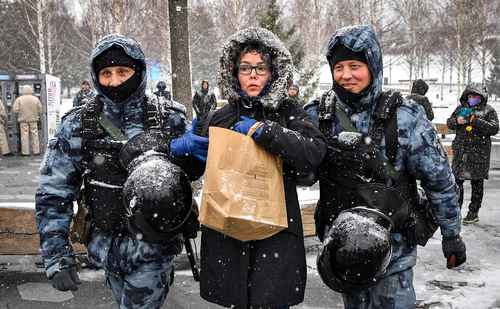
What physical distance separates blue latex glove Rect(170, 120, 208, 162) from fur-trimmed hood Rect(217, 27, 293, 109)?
0.24 m

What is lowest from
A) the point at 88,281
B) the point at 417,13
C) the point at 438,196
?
the point at 88,281

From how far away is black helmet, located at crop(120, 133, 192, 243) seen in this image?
229 centimetres

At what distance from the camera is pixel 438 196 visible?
2525 mm

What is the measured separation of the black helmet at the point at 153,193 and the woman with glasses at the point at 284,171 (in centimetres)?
18

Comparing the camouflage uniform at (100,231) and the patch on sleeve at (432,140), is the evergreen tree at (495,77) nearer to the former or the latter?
the patch on sleeve at (432,140)

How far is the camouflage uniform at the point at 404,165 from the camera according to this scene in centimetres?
246

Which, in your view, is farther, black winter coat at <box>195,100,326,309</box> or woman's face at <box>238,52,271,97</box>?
woman's face at <box>238,52,271,97</box>

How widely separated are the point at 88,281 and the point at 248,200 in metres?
3.20

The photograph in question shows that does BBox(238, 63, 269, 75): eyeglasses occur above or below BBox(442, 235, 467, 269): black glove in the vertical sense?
above

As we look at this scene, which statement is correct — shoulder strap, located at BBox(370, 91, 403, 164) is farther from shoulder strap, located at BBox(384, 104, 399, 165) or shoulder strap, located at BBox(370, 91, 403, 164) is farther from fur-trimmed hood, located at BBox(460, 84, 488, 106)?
fur-trimmed hood, located at BBox(460, 84, 488, 106)

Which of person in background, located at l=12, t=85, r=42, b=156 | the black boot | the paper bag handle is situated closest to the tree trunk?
the black boot

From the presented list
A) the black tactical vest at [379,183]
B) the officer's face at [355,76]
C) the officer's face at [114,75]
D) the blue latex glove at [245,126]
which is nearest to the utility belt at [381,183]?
the black tactical vest at [379,183]

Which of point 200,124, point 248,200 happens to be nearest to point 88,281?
point 200,124

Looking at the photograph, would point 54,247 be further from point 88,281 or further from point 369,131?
point 88,281
